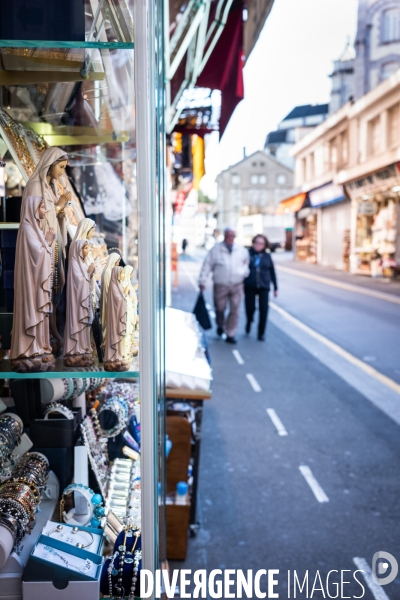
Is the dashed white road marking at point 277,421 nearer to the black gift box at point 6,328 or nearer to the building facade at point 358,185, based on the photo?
the black gift box at point 6,328

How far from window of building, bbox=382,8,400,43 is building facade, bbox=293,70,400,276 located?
3.84 meters

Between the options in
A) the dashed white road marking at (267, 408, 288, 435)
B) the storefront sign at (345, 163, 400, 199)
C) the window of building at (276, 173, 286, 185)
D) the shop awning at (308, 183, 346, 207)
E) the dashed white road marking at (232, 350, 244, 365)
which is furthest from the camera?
the window of building at (276, 173, 286, 185)

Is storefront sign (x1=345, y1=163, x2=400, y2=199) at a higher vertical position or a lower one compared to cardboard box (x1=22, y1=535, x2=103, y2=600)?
higher

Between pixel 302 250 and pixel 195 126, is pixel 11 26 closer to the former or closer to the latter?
pixel 195 126

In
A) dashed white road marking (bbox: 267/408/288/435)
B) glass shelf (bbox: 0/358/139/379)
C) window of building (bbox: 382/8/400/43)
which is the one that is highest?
window of building (bbox: 382/8/400/43)

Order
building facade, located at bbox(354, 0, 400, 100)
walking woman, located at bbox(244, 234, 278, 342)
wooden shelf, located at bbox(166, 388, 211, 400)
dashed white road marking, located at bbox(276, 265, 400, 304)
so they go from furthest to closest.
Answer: building facade, located at bbox(354, 0, 400, 100)
dashed white road marking, located at bbox(276, 265, 400, 304)
walking woman, located at bbox(244, 234, 278, 342)
wooden shelf, located at bbox(166, 388, 211, 400)

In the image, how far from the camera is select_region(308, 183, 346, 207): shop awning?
1077 inches

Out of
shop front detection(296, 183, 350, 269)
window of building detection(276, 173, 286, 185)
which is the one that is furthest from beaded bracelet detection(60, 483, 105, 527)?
window of building detection(276, 173, 286, 185)

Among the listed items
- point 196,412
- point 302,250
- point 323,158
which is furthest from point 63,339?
point 302,250

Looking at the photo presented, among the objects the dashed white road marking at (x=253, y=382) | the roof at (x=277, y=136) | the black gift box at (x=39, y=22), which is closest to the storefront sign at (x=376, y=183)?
the dashed white road marking at (x=253, y=382)

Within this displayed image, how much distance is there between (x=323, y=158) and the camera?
31.8 m

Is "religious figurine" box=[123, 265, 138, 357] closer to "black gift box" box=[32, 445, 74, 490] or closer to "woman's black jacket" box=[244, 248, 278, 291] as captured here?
"black gift box" box=[32, 445, 74, 490]

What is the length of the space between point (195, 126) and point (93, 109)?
7.10 m

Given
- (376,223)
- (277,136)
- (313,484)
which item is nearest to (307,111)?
(277,136)
